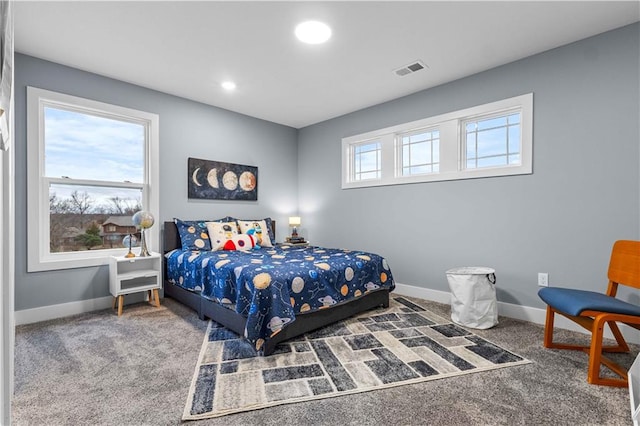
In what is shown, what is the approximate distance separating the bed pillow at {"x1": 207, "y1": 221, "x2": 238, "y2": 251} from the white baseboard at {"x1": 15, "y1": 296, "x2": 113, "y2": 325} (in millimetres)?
1213

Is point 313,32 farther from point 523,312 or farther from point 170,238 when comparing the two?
point 523,312

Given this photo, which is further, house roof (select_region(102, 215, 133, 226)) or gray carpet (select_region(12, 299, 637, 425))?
house roof (select_region(102, 215, 133, 226))

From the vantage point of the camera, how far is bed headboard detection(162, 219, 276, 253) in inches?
148

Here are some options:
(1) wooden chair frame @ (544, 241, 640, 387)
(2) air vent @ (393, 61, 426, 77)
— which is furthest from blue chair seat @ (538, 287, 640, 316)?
(2) air vent @ (393, 61, 426, 77)

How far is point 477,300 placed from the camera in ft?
9.13

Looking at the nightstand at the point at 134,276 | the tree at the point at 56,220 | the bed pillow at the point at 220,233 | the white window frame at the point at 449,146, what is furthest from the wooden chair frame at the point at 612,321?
the tree at the point at 56,220

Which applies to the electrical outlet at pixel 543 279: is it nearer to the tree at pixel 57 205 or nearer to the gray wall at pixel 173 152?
the gray wall at pixel 173 152

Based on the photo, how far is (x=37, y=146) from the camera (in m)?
2.96

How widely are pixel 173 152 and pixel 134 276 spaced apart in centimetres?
159

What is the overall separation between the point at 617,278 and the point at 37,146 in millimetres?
5013

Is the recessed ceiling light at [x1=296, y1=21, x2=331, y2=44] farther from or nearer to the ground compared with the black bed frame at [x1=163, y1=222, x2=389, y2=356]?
farther from the ground

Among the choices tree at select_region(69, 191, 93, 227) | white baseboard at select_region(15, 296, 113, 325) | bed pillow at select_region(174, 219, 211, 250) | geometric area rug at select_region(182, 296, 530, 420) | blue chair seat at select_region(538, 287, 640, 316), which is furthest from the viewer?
bed pillow at select_region(174, 219, 211, 250)

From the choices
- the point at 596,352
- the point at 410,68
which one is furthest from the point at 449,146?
the point at 596,352

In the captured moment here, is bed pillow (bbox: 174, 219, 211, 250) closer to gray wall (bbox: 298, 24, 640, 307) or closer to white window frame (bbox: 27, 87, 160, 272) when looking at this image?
white window frame (bbox: 27, 87, 160, 272)
